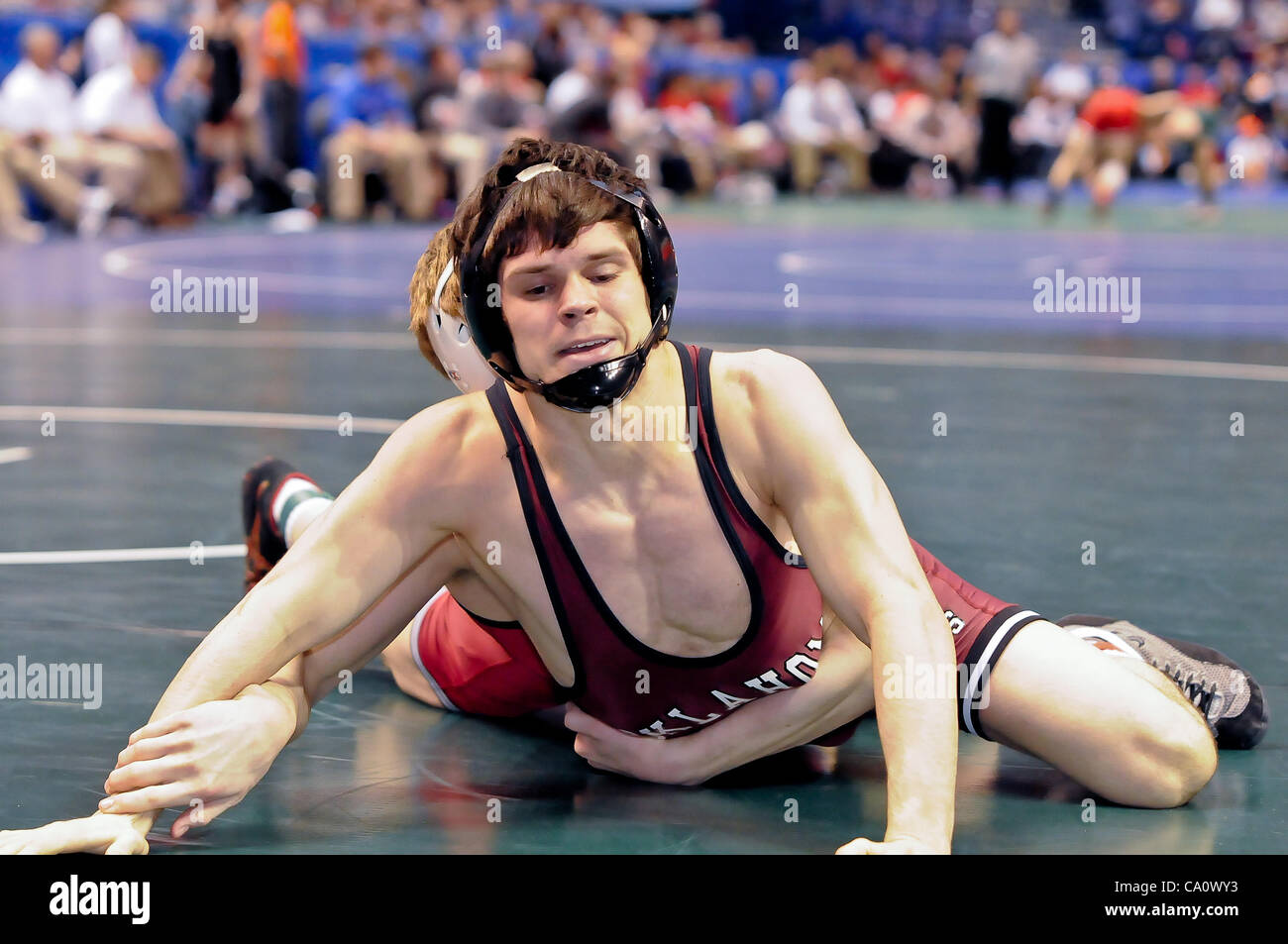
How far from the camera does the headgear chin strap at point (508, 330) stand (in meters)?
2.79

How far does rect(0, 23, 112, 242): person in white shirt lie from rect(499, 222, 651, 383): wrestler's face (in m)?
12.6

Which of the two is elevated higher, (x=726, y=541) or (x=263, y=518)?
(x=726, y=541)

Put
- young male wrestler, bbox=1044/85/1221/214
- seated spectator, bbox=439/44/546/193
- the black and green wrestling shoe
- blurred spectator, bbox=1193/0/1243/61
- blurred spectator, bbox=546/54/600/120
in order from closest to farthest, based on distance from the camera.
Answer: the black and green wrestling shoe
seated spectator, bbox=439/44/546/193
blurred spectator, bbox=546/54/600/120
young male wrestler, bbox=1044/85/1221/214
blurred spectator, bbox=1193/0/1243/61

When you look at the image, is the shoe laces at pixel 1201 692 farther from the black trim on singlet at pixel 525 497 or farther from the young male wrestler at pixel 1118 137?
the young male wrestler at pixel 1118 137

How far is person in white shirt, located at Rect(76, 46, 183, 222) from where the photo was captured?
15172mm

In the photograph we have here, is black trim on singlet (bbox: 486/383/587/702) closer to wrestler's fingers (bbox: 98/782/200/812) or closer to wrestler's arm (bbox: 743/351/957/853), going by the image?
wrestler's arm (bbox: 743/351/957/853)

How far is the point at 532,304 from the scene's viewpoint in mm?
2803

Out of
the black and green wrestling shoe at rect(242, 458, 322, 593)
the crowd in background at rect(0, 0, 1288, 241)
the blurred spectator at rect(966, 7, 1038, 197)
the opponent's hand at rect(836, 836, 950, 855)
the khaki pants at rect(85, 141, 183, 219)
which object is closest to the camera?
the opponent's hand at rect(836, 836, 950, 855)

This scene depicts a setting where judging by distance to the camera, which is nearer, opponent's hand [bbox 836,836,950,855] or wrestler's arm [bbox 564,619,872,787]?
opponent's hand [bbox 836,836,950,855]

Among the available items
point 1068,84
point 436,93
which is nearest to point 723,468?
point 436,93

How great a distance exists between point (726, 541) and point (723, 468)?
0.40ft

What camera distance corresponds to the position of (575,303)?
9.05 feet

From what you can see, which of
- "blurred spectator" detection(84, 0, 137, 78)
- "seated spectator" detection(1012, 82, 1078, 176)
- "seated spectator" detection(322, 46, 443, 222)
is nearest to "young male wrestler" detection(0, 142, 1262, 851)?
"blurred spectator" detection(84, 0, 137, 78)

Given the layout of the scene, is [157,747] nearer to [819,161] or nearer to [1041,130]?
[819,161]
